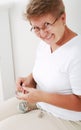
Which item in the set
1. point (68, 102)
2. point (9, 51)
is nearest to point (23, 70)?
point (9, 51)

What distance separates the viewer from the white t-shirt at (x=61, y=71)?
1.00 m

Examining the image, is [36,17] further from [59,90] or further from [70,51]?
[59,90]

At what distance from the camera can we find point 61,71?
3.45ft

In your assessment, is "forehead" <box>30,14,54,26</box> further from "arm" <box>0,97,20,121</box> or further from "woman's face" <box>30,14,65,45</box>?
"arm" <box>0,97,20,121</box>

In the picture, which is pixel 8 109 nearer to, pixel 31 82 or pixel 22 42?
pixel 31 82

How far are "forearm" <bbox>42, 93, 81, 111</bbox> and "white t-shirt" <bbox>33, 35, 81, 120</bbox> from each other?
0.10ft

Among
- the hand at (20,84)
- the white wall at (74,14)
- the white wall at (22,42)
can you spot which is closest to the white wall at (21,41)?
the white wall at (22,42)

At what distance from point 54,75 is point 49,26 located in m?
0.22

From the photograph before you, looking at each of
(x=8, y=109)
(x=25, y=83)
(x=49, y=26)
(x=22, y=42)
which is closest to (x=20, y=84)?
(x=25, y=83)

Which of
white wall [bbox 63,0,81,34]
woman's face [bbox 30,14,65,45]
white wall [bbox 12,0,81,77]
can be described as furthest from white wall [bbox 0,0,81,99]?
woman's face [bbox 30,14,65,45]

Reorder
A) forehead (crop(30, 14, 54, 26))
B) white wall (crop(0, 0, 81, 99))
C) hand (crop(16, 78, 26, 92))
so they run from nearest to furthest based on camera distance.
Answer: forehead (crop(30, 14, 54, 26))
hand (crop(16, 78, 26, 92))
white wall (crop(0, 0, 81, 99))

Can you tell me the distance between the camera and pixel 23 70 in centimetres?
183

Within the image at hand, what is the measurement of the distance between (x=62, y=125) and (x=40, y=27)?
440 mm

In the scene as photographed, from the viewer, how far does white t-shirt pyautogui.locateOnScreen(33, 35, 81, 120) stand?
39.2 inches
